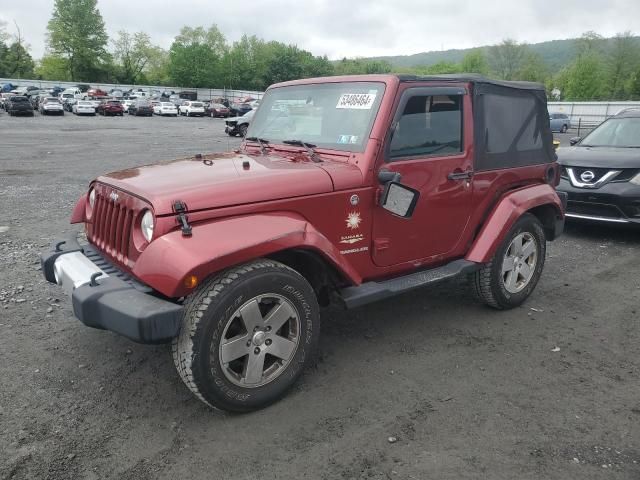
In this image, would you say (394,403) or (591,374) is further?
Result: (591,374)

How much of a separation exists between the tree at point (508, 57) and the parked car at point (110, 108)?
69314mm

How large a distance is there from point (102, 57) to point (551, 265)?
98260 mm

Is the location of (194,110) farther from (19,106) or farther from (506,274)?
(506,274)

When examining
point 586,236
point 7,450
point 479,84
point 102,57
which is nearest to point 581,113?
point 586,236

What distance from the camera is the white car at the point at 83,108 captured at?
1648 inches

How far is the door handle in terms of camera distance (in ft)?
13.3

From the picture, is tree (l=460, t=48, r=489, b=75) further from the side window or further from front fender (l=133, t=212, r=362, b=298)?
front fender (l=133, t=212, r=362, b=298)

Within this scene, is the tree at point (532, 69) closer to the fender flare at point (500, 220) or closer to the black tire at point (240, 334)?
the fender flare at point (500, 220)

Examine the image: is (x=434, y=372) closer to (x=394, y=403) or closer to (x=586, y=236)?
(x=394, y=403)

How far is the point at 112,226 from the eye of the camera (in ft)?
11.1

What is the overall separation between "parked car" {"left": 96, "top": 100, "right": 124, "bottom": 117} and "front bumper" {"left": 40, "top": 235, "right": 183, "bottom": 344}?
144 ft

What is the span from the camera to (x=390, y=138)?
12.0 feet

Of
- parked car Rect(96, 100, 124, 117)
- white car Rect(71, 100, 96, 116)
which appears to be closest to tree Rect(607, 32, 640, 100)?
parked car Rect(96, 100, 124, 117)

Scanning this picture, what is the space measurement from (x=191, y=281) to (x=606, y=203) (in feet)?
20.0
